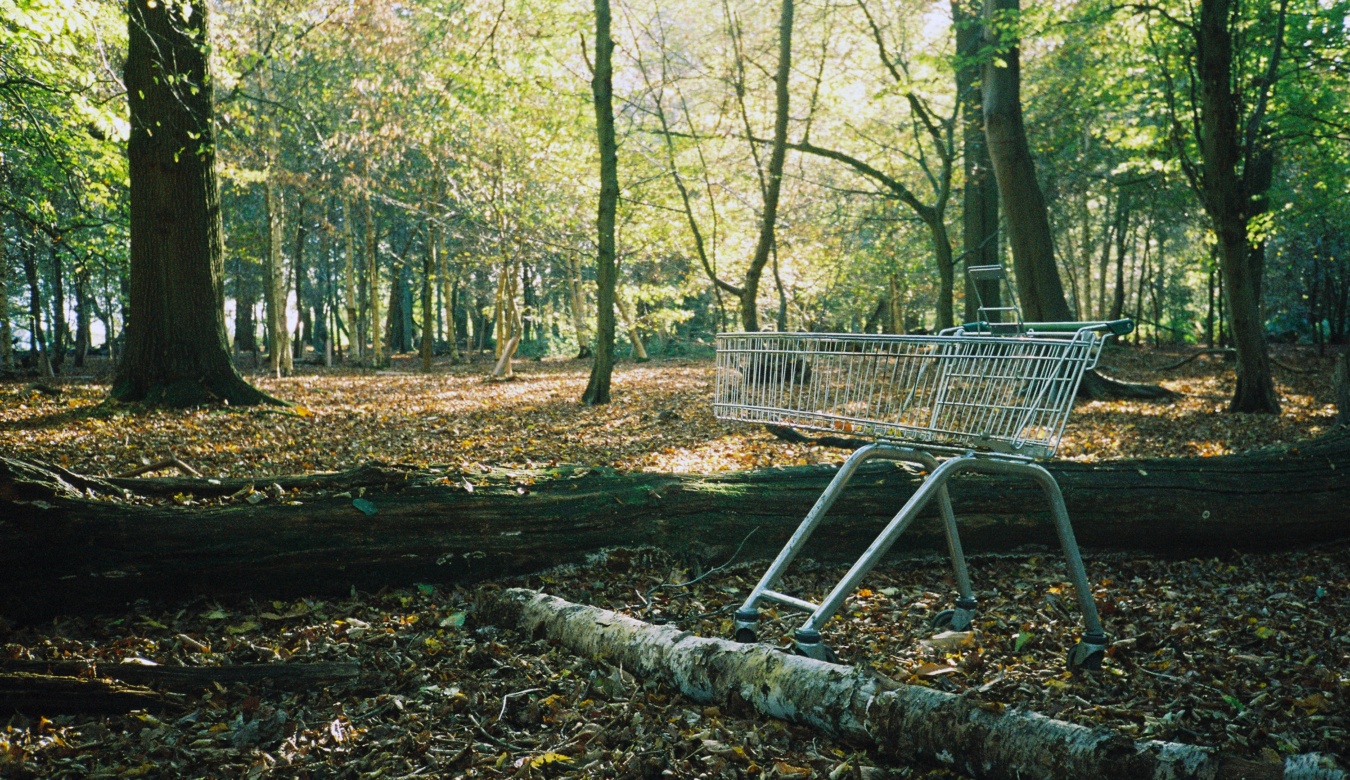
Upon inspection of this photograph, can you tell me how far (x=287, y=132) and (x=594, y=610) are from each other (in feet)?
78.3

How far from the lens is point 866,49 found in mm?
16656

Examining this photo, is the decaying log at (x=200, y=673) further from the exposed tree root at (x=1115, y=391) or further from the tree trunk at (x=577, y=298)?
the tree trunk at (x=577, y=298)

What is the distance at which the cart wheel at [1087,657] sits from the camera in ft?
12.2

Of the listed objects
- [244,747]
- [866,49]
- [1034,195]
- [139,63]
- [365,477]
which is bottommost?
[244,747]

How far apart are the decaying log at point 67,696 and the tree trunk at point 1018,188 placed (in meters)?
12.4

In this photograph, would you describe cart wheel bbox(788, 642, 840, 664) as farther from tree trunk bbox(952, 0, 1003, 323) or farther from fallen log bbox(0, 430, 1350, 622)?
tree trunk bbox(952, 0, 1003, 323)

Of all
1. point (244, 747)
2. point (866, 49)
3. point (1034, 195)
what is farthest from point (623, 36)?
point (244, 747)

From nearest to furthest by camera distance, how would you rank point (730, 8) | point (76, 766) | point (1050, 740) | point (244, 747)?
1. point (1050, 740)
2. point (76, 766)
3. point (244, 747)
4. point (730, 8)

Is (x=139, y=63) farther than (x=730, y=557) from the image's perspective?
Yes

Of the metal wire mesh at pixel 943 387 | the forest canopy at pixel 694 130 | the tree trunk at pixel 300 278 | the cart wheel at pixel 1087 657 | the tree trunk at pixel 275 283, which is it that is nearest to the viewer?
the metal wire mesh at pixel 943 387

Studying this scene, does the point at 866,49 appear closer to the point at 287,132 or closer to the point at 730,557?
the point at 730,557

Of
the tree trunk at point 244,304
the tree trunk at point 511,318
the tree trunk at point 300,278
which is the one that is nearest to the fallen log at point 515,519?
the tree trunk at point 511,318

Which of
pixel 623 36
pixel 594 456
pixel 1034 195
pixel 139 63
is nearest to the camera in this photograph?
pixel 594 456

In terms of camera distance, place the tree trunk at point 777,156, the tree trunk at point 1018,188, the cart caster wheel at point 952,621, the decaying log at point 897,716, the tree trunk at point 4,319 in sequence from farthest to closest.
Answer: the tree trunk at point 4,319 → the tree trunk at point 777,156 → the tree trunk at point 1018,188 → the cart caster wheel at point 952,621 → the decaying log at point 897,716
